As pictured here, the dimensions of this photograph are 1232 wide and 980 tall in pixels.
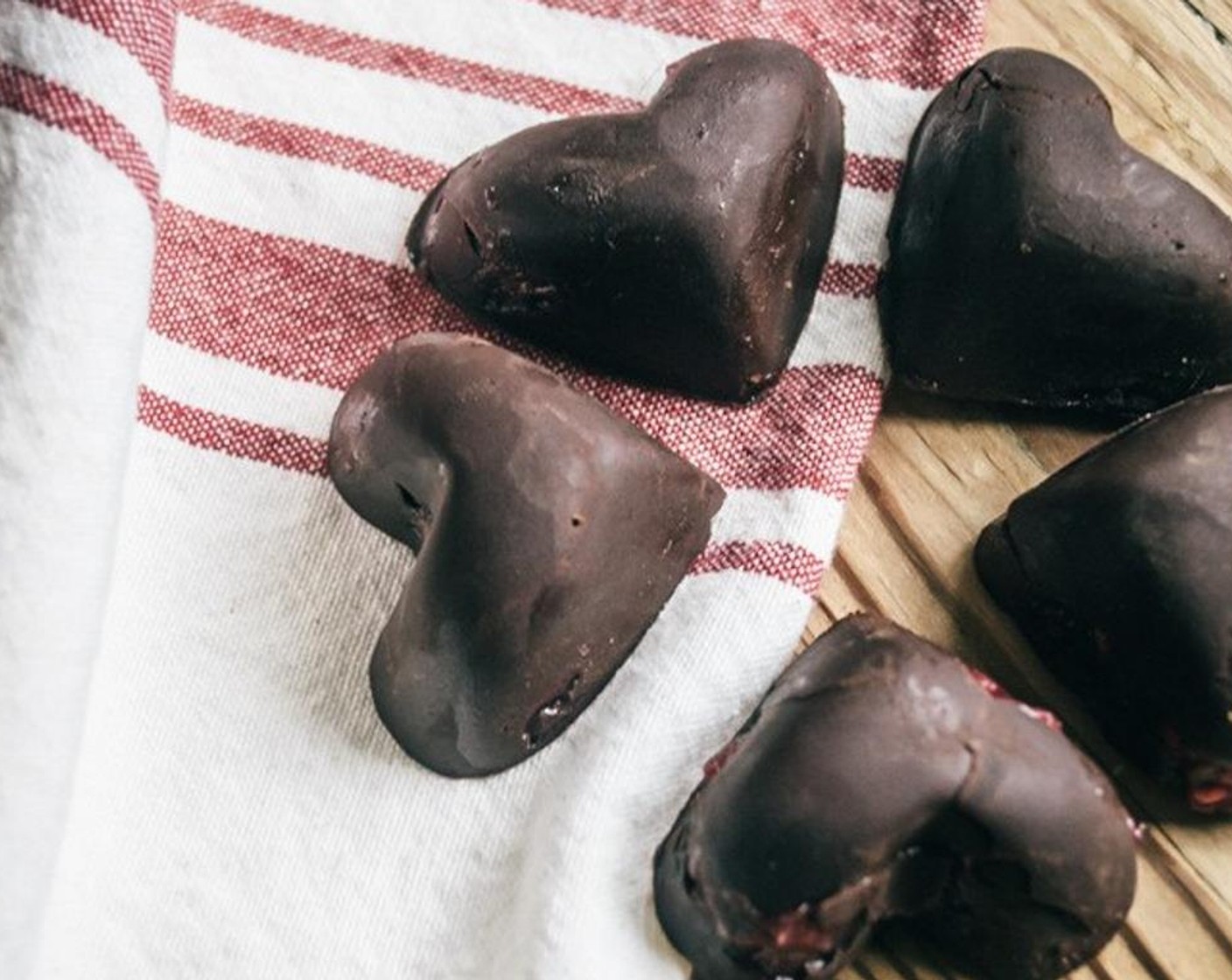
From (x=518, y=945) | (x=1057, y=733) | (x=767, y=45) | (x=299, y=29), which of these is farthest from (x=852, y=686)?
(x=299, y=29)

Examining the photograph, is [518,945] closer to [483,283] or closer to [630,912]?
[630,912]

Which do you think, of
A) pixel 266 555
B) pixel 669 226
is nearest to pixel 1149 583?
pixel 669 226

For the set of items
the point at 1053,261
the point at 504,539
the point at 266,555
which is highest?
the point at 1053,261

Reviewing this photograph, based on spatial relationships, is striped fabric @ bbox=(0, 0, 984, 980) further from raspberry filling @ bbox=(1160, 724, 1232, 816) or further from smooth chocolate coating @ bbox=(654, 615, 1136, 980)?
raspberry filling @ bbox=(1160, 724, 1232, 816)

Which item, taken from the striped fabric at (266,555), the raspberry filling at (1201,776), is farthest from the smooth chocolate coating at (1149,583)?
the striped fabric at (266,555)

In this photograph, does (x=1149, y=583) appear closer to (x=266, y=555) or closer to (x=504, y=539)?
(x=504, y=539)

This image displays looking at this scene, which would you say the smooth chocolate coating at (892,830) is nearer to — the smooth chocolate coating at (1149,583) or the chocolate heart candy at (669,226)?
the smooth chocolate coating at (1149,583)
